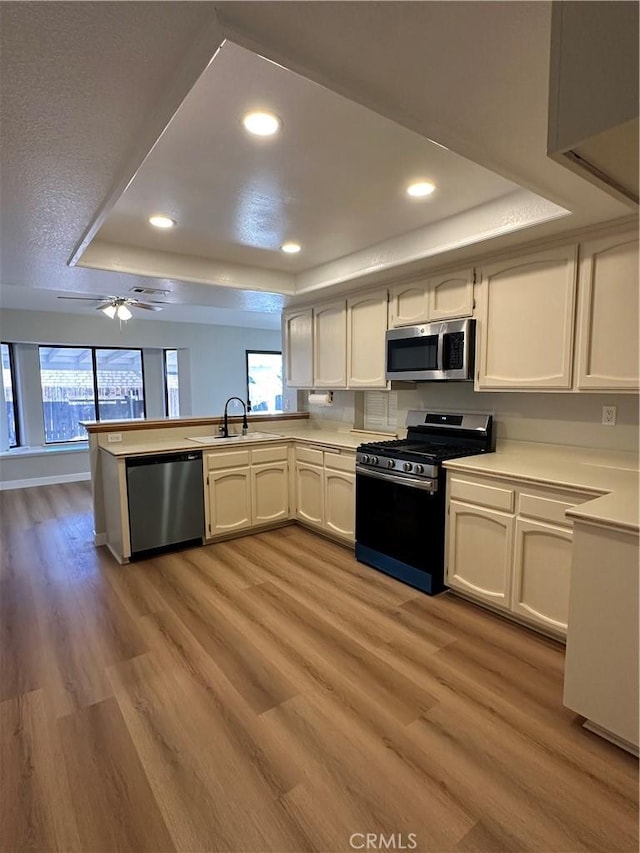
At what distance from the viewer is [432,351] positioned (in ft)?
10.1

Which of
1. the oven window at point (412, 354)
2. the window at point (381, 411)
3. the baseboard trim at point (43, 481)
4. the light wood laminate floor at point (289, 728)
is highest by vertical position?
the oven window at point (412, 354)

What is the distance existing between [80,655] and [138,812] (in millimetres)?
1076

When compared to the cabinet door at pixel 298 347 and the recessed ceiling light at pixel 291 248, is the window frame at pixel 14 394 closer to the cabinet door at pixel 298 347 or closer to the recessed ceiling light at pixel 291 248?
the cabinet door at pixel 298 347

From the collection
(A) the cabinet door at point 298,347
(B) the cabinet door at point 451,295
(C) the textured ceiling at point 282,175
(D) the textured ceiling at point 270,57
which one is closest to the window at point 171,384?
(A) the cabinet door at point 298,347

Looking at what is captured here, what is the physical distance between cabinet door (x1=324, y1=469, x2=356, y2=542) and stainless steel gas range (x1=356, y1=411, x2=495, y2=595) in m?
0.15

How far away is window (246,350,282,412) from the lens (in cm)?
834

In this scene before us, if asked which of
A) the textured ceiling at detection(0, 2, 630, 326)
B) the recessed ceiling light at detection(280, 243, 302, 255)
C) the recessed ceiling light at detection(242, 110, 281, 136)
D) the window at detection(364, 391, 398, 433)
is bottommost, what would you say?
the window at detection(364, 391, 398, 433)

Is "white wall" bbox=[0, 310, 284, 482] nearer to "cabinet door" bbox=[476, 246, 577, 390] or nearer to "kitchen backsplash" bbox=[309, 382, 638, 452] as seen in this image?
"kitchen backsplash" bbox=[309, 382, 638, 452]

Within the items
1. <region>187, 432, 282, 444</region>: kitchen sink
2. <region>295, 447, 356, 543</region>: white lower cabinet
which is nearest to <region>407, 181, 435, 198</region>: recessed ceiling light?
<region>295, 447, 356, 543</region>: white lower cabinet

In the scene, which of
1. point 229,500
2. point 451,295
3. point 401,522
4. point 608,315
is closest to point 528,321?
point 608,315

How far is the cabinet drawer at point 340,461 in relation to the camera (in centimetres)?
354

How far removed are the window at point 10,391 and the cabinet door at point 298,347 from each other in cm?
421

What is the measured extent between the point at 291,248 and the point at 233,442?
1.67 m

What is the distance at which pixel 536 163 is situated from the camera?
67.1 inches
